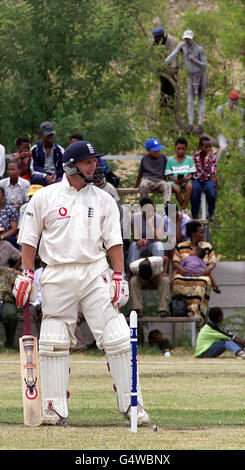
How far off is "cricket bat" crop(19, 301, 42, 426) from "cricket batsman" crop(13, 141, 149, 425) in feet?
0.21

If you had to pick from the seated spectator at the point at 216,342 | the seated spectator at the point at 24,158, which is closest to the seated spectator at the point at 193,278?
the seated spectator at the point at 216,342

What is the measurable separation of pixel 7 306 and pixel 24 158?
2820 mm

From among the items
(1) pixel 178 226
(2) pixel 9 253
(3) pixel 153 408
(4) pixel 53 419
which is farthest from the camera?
(1) pixel 178 226

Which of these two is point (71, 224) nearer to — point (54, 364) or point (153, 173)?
point (54, 364)

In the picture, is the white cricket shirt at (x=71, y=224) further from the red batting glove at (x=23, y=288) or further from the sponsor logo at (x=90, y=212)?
the red batting glove at (x=23, y=288)

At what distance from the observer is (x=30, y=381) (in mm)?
8945

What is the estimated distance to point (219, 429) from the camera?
8.55 meters

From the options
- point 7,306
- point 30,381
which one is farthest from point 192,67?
point 30,381

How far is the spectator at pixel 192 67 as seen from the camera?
22547 mm

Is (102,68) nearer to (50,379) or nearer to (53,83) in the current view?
(53,83)

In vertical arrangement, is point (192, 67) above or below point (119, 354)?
above

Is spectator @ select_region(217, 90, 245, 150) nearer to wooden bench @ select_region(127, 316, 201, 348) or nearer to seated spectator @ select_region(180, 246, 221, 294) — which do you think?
seated spectator @ select_region(180, 246, 221, 294)

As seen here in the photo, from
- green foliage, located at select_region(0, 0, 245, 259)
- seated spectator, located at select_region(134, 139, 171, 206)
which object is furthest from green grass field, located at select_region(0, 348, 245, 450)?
green foliage, located at select_region(0, 0, 245, 259)
